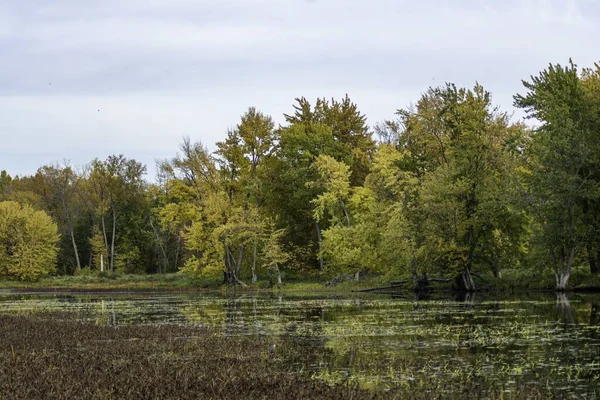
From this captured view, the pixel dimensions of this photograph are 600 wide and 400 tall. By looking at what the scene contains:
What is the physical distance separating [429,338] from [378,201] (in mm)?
39456

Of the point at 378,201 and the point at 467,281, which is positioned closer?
the point at 467,281

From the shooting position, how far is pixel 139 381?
1400 cm

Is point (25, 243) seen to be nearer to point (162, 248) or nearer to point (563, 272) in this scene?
point (162, 248)

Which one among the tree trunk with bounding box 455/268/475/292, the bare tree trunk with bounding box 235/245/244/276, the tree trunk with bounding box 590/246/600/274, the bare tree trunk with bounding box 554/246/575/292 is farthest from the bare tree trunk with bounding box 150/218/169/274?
the tree trunk with bounding box 590/246/600/274

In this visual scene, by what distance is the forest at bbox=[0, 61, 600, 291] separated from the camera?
49750mm

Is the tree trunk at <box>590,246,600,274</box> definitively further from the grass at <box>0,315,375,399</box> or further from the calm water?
the grass at <box>0,315,375,399</box>

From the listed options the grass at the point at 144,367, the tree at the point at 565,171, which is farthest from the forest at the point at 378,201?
the grass at the point at 144,367

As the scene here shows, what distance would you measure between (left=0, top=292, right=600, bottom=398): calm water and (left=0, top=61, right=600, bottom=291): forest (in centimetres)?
1249

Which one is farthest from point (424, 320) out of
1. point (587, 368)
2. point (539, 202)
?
point (539, 202)

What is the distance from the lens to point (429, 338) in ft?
74.3

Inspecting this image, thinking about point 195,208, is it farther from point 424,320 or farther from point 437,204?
point 424,320

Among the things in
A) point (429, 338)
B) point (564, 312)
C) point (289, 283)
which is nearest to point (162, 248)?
point (289, 283)

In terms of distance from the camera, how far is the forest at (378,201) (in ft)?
163

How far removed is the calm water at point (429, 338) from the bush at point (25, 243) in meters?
58.7
